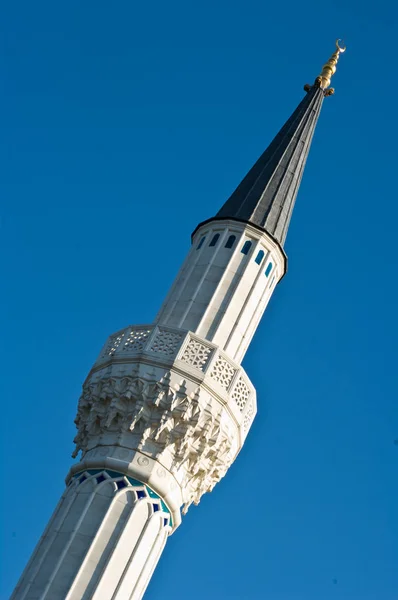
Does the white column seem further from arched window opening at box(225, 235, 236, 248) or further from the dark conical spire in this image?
the dark conical spire

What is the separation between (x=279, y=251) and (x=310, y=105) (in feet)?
17.2

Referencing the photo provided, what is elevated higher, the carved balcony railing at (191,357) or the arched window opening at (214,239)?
the arched window opening at (214,239)

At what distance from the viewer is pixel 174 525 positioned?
1730cm

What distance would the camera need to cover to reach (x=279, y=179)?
72.2 ft

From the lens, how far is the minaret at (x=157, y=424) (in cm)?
1575

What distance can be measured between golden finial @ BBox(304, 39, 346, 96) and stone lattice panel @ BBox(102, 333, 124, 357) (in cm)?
972

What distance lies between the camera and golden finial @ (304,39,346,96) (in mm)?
24734

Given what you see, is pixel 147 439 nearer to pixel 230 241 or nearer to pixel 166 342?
pixel 166 342

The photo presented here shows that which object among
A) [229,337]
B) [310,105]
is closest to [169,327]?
[229,337]

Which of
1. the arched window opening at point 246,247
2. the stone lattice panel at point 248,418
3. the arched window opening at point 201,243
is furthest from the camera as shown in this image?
the arched window opening at point 201,243

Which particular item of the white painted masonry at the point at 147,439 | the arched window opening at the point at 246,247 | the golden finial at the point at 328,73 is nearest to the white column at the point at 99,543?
the white painted masonry at the point at 147,439

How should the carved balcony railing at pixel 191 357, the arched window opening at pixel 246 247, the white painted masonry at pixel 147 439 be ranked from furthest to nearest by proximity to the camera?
the arched window opening at pixel 246 247, the carved balcony railing at pixel 191 357, the white painted masonry at pixel 147 439

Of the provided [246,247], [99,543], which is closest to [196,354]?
[246,247]

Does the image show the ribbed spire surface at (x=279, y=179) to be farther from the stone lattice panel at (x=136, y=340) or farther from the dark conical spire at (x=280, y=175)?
the stone lattice panel at (x=136, y=340)
